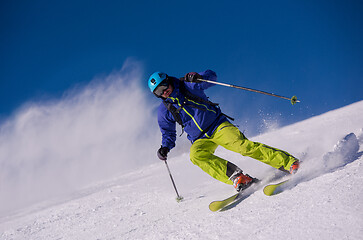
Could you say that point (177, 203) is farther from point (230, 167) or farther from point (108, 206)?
point (108, 206)

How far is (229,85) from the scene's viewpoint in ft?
19.2

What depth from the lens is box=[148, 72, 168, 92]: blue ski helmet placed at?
5516mm

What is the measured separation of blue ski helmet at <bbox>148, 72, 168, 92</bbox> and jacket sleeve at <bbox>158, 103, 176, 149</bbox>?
54 centimetres

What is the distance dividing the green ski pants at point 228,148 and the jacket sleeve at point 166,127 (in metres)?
0.79

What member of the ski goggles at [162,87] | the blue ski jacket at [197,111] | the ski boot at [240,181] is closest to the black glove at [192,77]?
the blue ski jacket at [197,111]

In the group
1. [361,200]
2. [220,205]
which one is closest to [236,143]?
[220,205]

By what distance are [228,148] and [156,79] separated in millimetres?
2035

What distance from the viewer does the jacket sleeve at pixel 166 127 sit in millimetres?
6027

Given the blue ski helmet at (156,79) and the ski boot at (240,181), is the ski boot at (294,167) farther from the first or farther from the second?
the blue ski helmet at (156,79)

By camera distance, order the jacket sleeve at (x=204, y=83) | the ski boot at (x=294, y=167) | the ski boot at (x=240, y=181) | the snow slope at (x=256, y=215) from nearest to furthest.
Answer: the snow slope at (x=256, y=215) < the ski boot at (x=294, y=167) < the ski boot at (x=240, y=181) < the jacket sleeve at (x=204, y=83)

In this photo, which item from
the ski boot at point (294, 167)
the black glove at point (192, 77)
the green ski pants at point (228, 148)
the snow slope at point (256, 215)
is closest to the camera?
the snow slope at point (256, 215)

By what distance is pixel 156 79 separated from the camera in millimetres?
5535

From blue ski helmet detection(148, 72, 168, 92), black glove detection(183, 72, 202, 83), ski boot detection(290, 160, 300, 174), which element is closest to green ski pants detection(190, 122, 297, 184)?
ski boot detection(290, 160, 300, 174)

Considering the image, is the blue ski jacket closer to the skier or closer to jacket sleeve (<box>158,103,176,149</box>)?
the skier
